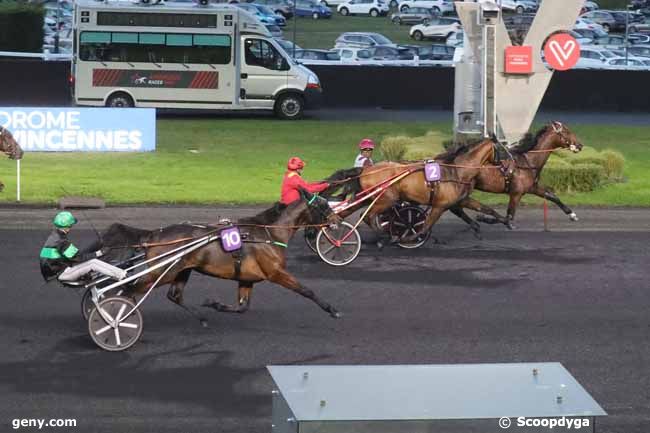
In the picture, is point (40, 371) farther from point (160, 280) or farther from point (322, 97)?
point (322, 97)

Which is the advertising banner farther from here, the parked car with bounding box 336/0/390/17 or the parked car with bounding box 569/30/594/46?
the parked car with bounding box 336/0/390/17

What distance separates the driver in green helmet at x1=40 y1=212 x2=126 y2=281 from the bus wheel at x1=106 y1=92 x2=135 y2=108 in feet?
72.3

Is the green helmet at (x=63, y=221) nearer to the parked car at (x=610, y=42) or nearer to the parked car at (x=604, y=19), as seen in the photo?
the parked car at (x=610, y=42)

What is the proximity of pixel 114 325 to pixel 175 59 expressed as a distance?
22787mm

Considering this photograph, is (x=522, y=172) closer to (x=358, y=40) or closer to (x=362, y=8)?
(x=358, y=40)

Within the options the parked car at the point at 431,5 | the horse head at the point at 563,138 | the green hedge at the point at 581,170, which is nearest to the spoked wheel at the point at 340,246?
the horse head at the point at 563,138

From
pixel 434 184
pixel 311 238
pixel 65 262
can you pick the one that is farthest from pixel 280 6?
pixel 65 262

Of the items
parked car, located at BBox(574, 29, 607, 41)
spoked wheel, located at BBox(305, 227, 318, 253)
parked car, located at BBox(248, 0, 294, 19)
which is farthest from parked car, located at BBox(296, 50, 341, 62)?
spoked wheel, located at BBox(305, 227, 318, 253)

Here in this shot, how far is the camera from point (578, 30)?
5422cm

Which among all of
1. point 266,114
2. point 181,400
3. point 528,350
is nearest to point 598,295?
point 528,350

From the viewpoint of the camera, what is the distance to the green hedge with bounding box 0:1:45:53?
42594 millimetres

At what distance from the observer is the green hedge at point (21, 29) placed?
42.6m

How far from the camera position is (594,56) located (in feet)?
156

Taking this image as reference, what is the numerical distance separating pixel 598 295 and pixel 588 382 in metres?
Result: 3.69
